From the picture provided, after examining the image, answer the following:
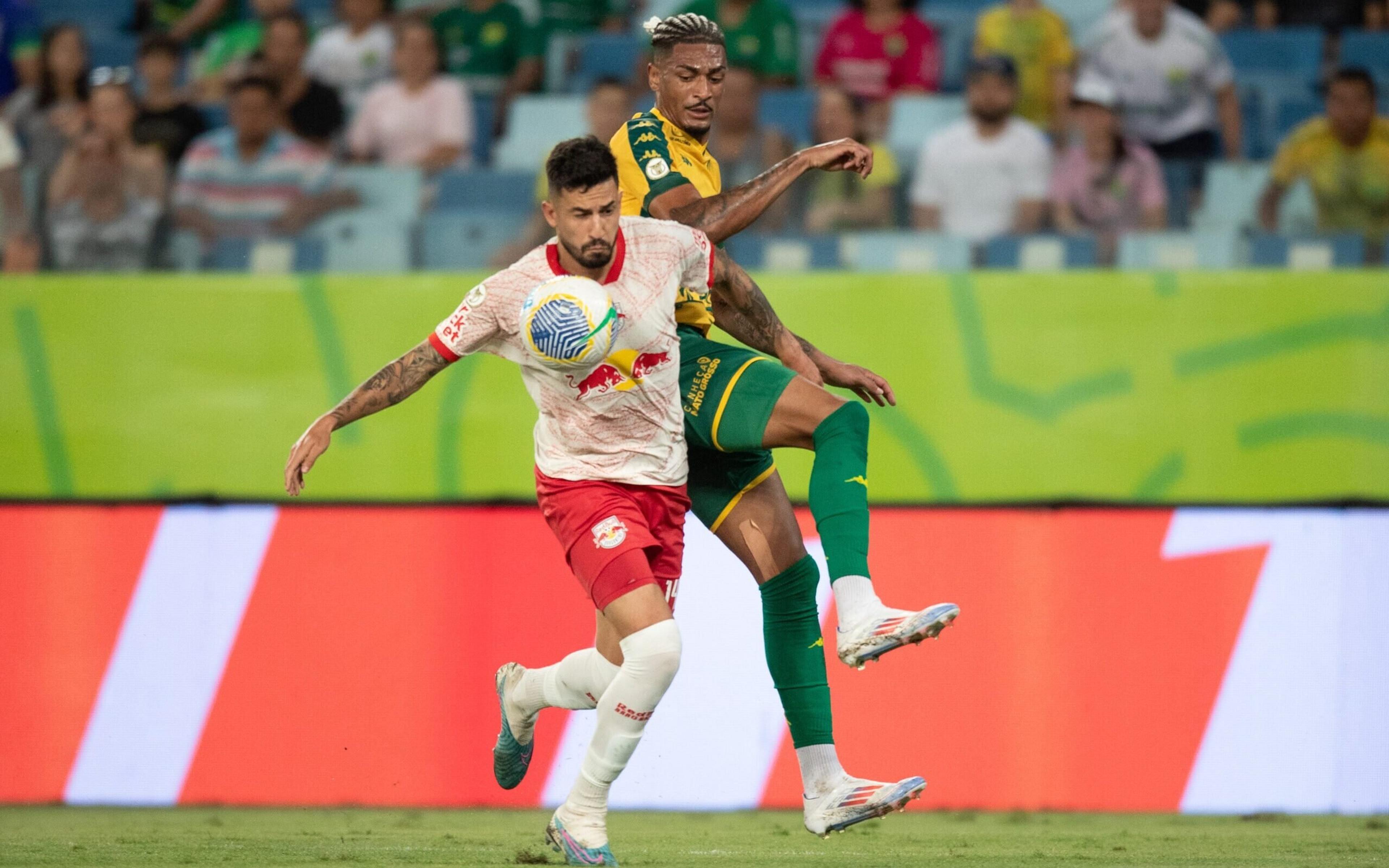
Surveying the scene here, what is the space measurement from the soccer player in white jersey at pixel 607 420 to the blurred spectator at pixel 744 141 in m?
4.02

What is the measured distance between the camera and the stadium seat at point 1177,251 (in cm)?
906

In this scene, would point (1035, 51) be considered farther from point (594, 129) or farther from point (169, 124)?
point (169, 124)

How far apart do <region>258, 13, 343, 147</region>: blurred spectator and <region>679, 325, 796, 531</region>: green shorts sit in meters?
5.55

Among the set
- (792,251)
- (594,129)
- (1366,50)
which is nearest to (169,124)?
(594,129)

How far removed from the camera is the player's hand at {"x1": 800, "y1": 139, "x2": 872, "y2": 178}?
5121mm

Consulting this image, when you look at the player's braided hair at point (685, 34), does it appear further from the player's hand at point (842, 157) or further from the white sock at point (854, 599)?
the white sock at point (854, 599)

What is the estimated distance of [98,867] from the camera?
17.2 feet

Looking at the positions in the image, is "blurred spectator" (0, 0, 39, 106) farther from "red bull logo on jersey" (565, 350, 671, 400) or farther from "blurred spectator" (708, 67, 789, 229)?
"red bull logo on jersey" (565, 350, 671, 400)

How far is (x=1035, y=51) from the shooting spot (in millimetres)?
10477

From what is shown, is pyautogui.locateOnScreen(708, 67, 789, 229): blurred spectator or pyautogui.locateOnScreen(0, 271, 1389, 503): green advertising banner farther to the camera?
pyautogui.locateOnScreen(708, 67, 789, 229): blurred spectator

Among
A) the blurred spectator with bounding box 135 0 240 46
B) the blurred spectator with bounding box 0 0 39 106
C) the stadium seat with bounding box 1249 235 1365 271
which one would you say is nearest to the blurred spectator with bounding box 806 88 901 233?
the stadium seat with bounding box 1249 235 1365 271

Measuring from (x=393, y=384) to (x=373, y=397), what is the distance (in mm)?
73

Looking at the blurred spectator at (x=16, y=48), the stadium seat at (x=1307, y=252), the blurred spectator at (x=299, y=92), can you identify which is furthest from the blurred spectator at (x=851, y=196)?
the blurred spectator at (x=16, y=48)

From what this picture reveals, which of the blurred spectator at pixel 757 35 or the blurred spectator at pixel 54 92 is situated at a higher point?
the blurred spectator at pixel 757 35
